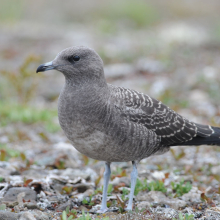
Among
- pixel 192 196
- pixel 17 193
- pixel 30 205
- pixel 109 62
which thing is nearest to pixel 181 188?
pixel 192 196

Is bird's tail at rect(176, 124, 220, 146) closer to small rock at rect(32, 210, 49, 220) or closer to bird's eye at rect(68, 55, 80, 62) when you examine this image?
bird's eye at rect(68, 55, 80, 62)

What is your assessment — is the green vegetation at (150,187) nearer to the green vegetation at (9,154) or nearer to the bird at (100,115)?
the bird at (100,115)

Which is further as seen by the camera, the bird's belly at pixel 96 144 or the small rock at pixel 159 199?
the small rock at pixel 159 199

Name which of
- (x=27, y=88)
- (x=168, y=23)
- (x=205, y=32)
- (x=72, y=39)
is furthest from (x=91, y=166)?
(x=168, y=23)

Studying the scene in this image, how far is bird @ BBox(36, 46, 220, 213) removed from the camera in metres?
5.27

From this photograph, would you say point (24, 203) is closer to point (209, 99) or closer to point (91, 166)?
point (91, 166)

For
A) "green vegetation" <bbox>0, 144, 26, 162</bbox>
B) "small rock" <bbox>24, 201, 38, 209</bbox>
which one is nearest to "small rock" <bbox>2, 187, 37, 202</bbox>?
"small rock" <bbox>24, 201, 38, 209</bbox>

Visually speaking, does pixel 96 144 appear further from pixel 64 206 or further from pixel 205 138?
pixel 205 138

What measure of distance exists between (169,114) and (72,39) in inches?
469

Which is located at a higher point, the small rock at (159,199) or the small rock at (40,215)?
the small rock at (159,199)

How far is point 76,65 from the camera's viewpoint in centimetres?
546

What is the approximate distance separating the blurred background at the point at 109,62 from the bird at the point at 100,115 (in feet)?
5.83

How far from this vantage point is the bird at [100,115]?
208 inches

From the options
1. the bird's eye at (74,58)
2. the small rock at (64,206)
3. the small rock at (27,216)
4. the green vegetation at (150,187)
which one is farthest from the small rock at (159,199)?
the bird's eye at (74,58)
